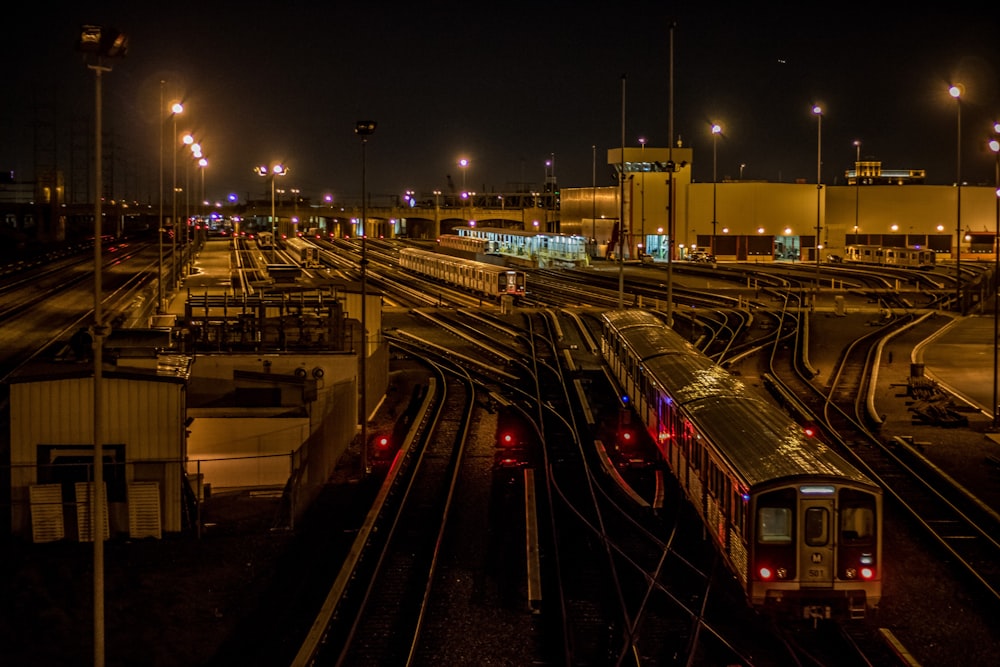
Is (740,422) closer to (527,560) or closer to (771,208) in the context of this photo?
(527,560)

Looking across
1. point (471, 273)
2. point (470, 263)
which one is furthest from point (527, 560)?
point (470, 263)

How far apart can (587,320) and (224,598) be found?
30.0m

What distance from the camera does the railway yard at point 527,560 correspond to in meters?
11.8

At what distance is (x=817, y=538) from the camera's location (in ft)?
39.3

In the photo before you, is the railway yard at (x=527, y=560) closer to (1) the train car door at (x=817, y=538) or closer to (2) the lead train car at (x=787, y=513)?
(2) the lead train car at (x=787, y=513)

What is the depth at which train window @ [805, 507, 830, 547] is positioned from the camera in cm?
1196

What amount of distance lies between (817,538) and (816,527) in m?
0.12

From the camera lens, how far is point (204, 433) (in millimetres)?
20594

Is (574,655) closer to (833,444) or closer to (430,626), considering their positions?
(430,626)

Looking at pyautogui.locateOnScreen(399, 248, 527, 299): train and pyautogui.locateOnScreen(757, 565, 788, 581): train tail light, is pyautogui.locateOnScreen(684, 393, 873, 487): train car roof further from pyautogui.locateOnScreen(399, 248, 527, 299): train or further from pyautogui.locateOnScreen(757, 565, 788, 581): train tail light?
pyautogui.locateOnScreen(399, 248, 527, 299): train

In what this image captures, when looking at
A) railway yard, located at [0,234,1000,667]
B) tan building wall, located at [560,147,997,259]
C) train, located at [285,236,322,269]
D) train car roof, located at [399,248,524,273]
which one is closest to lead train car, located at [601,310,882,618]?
railway yard, located at [0,234,1000,667]

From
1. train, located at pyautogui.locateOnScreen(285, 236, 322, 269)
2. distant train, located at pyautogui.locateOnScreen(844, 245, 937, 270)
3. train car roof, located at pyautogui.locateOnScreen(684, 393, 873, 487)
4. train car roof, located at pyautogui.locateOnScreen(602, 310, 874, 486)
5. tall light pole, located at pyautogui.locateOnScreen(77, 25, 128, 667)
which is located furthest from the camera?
distant train, located at pyautogui.locateOnScreen(844, 245, 937, 270)

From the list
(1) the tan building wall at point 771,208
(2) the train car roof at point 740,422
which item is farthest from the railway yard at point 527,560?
(1) the tan building wall at point 771,208

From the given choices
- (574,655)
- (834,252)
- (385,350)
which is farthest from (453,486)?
(834,252)
